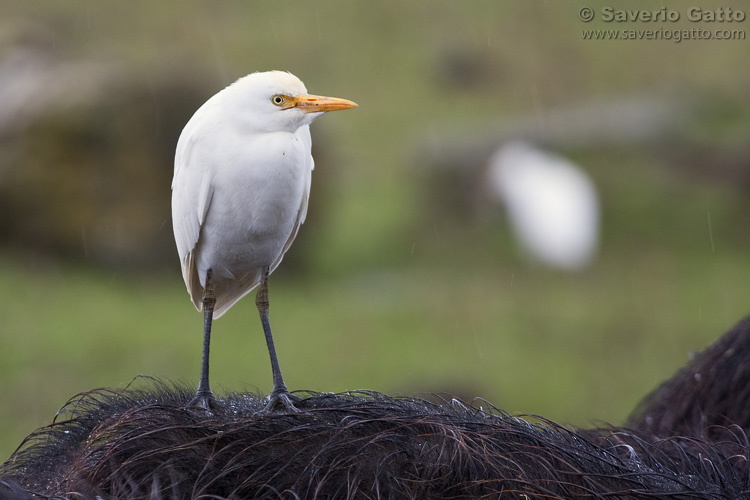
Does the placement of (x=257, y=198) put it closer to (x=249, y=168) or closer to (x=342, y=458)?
(x=249, y=168)

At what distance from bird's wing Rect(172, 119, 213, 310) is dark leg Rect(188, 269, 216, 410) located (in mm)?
141

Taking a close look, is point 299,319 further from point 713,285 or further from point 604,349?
point 713,285

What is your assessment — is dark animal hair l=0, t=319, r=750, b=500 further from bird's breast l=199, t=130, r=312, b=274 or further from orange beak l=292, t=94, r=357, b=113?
orange beak l=292, t=94, r=357, b=113

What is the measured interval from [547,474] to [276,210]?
4.22 ft

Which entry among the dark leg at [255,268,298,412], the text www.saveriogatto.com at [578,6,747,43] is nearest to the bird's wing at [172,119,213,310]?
the dark leg at [255,268,298,412]

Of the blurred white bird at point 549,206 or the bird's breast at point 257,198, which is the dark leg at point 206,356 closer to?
the bird's breast at point 257,198

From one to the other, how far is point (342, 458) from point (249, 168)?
1.16 meters

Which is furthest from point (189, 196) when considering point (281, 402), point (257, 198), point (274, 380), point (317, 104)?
point (281, 402)

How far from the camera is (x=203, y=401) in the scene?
8.64 ft

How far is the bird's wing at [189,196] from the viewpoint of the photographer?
9.92ft

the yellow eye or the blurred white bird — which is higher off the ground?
the yellow eye

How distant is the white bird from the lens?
2.90m

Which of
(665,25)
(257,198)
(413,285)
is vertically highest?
(665,25)

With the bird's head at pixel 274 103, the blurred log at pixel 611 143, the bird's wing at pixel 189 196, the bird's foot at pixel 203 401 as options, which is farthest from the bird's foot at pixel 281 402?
the blurred log at pixel 611 143
